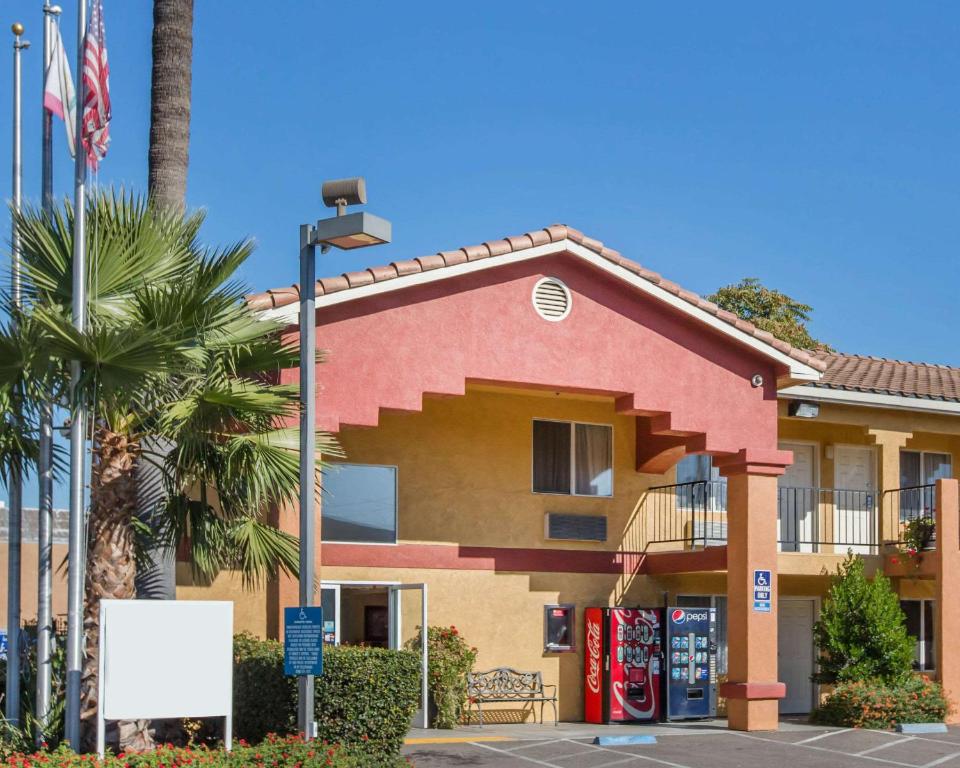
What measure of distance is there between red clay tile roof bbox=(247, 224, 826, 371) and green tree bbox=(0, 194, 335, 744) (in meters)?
2.12

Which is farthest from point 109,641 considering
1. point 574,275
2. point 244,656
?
point 574,275

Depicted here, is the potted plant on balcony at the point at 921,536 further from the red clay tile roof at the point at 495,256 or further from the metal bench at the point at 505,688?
the metal bench at the point at 505,688

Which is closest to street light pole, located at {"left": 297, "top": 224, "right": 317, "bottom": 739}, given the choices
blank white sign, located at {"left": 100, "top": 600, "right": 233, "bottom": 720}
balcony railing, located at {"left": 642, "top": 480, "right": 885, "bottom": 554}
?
blank white sign, located at {"left": 100, "top": 600, "right": 233, "bottom": 720}

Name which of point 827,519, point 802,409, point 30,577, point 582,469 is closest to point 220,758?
point 582,469

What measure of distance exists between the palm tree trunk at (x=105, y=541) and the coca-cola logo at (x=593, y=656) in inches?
394

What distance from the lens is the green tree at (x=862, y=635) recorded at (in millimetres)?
22125

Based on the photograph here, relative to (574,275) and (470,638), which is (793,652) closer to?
(470,638)

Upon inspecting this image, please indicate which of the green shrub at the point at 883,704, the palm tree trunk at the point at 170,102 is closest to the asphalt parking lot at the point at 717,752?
the green shrub at the point at 883,704

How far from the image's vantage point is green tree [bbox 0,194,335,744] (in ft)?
42.9

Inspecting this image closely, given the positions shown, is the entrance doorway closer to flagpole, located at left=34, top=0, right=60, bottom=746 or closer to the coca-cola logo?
the coca-cola logo

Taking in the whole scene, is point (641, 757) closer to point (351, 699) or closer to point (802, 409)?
point (351, 699)

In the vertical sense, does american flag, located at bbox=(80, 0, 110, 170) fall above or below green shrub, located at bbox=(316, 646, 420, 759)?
above

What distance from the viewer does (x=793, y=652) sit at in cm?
2517

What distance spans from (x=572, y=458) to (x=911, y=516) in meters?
7.35
